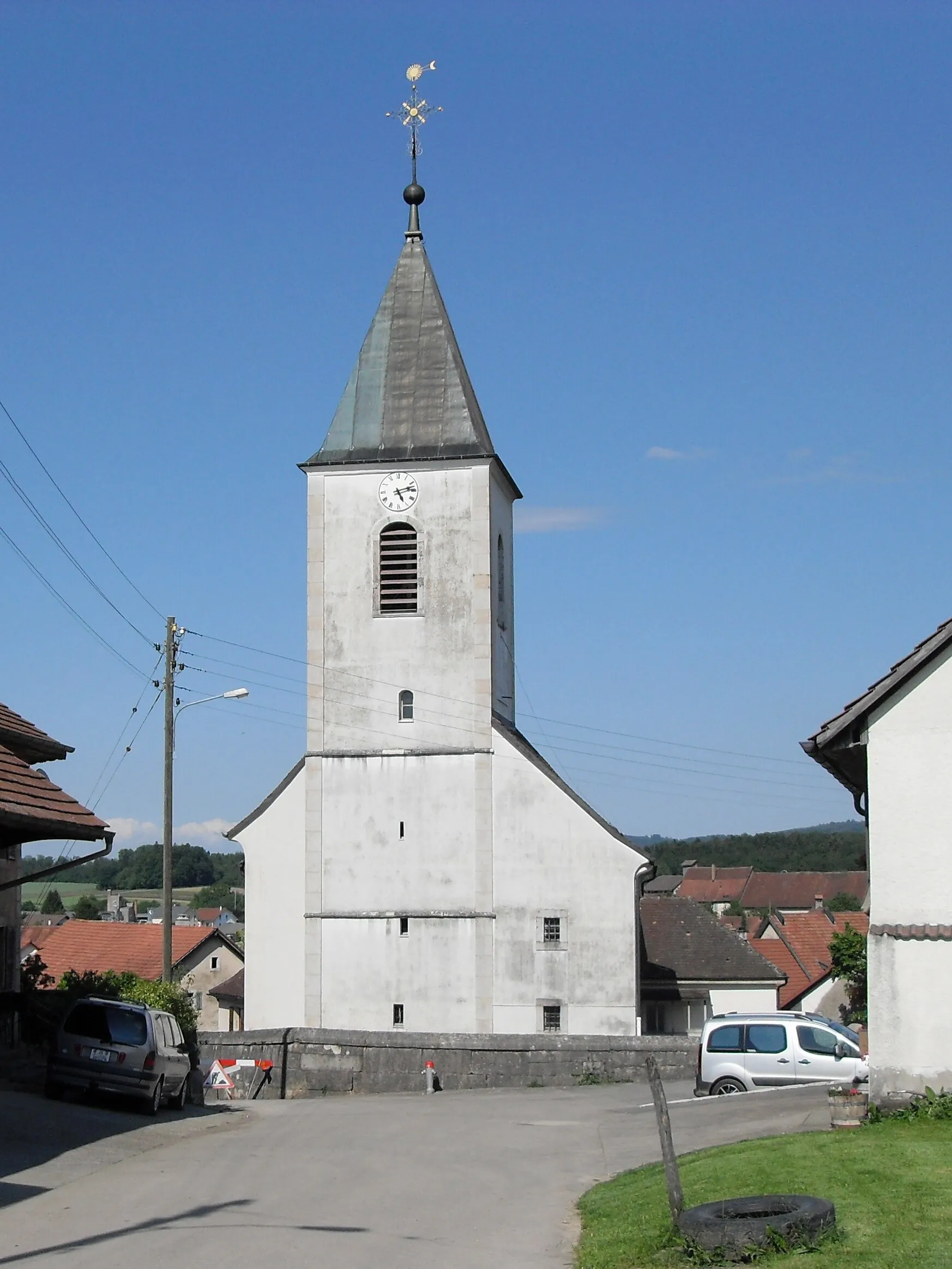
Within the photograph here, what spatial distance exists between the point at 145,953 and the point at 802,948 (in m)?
23.6

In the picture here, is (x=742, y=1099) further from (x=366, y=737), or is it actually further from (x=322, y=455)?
(x=322, y=455)

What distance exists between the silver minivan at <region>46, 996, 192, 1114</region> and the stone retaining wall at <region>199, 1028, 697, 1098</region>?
946cm

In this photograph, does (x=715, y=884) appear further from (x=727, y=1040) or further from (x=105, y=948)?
(x=727, y=1040)

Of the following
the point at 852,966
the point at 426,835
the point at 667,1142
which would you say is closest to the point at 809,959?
the point at 852,966

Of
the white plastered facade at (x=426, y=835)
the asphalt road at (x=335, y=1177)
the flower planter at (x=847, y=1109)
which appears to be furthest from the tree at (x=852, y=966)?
the flower planter at (x=847, y=1109)

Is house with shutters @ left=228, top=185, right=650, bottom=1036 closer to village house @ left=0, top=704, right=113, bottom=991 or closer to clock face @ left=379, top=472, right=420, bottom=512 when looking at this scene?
clock face @ left=379, top=472, right=420, bottom=512

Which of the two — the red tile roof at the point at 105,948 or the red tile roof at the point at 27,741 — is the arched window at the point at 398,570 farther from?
the red tile roof at the point at 105,948

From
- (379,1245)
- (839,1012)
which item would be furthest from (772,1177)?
(839,1012)

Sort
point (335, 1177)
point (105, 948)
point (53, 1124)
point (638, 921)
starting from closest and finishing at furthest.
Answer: point (335, 1177)
point (53, 1124)
point (638, 921)
point (105, 948)

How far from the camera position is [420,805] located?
35.5 meters

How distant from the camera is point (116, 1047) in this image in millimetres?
19906

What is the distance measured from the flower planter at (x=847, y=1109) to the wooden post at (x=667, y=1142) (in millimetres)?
5788

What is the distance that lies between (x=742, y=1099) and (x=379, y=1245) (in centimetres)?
1104

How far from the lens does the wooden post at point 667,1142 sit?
10.6 m
